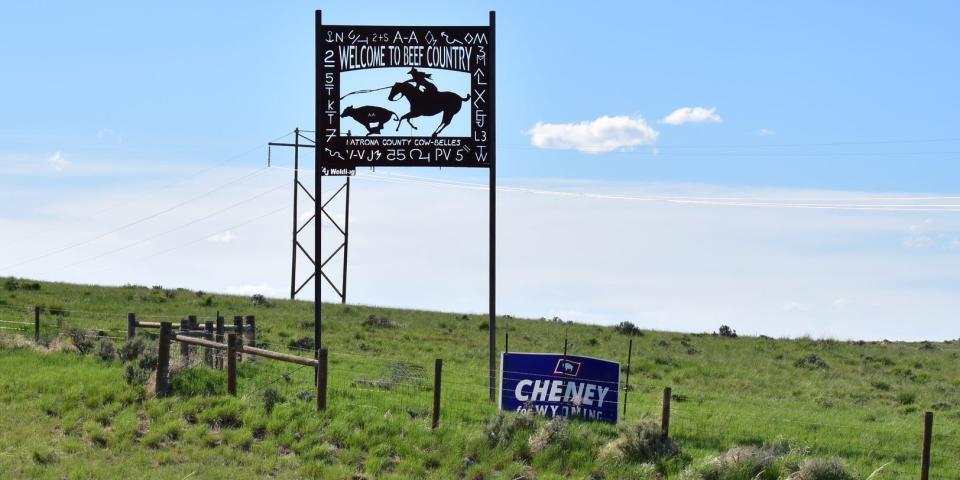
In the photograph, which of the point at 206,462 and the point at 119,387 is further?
the point at 119,387

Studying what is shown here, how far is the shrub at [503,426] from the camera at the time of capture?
16078 millimetres

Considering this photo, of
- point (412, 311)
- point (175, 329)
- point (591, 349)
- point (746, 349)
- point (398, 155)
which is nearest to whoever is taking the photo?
point (398, 155)

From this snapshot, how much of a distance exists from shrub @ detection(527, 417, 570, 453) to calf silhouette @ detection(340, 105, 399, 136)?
767 cm

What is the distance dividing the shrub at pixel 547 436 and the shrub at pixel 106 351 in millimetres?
10140

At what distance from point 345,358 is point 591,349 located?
11.6 meters

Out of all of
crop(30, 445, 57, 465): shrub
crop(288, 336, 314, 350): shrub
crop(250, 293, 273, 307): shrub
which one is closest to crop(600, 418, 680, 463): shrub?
crop(30, 445, 57, 465): shrub

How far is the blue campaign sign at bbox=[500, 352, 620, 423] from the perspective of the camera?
56.7ft

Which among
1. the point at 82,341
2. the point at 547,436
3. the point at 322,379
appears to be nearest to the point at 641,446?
the point at 547,436

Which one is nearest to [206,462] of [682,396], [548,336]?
[682,396]

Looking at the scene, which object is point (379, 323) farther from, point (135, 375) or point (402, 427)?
point (402, 427)

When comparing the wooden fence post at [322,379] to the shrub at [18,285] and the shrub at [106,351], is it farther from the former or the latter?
the shrub at [18,285]

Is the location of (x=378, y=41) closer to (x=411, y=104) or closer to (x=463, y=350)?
(x=411, y=104)

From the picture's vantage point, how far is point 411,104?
69.5ft

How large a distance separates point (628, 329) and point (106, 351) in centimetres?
2675
